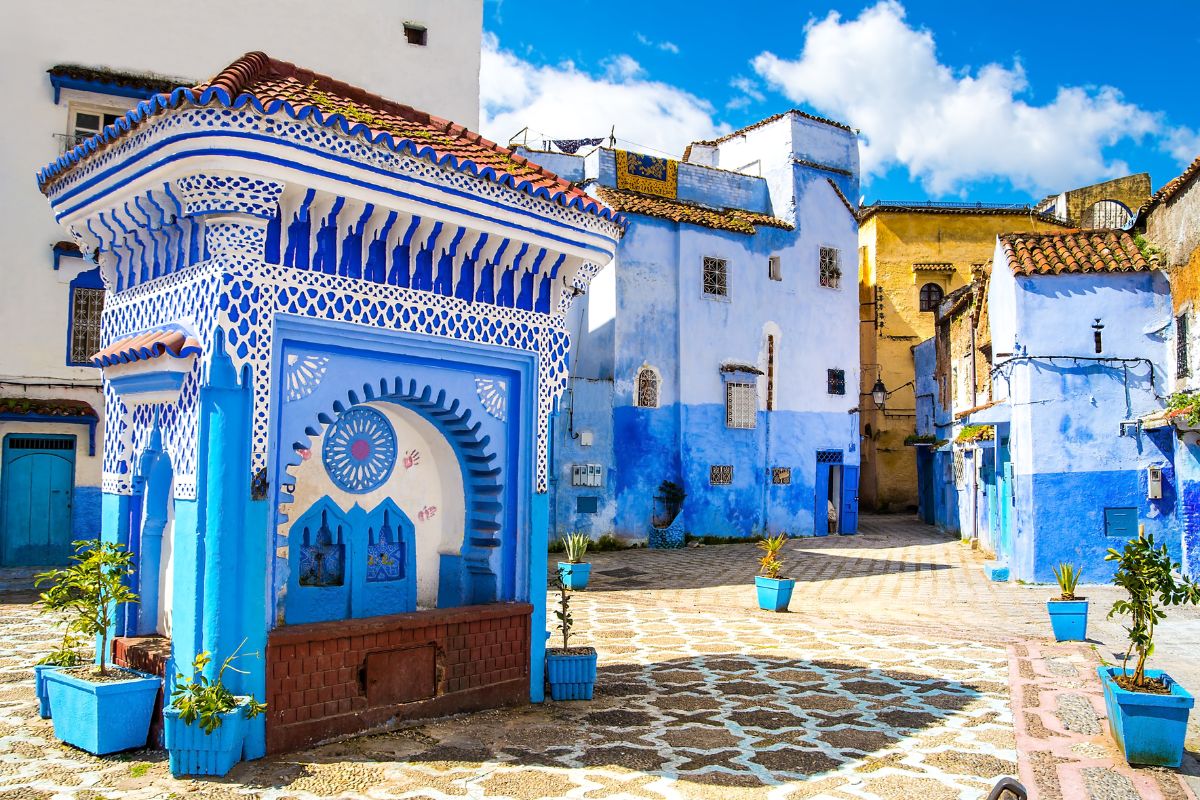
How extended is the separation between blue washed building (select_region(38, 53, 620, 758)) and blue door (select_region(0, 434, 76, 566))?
10.6 m

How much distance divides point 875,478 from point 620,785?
29.2 metres

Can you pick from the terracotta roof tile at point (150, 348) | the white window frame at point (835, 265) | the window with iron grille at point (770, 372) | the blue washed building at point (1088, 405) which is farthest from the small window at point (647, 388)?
the terracotta roof tile at point (150, 348)

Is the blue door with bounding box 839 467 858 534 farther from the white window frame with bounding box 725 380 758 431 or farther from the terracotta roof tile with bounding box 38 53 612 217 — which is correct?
the terracotta roof tile with bounding box 38 53 612 217

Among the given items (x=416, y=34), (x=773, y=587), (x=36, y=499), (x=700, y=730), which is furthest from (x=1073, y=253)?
(x=36, y=499)

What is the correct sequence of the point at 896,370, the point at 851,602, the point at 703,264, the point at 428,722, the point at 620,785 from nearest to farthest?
the point at 620,785
the point at 428,722
the point at 851,602
the point at 703,264
the point at 896,370

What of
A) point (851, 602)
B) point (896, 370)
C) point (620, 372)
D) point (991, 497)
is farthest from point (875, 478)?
point (851, 602)

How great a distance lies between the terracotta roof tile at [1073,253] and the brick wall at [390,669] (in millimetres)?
13584

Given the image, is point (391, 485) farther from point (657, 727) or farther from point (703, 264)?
point (703, 264)

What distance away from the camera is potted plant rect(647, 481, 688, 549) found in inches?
904

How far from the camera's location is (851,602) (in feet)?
49.9

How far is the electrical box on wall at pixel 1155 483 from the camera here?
16344 millimetres

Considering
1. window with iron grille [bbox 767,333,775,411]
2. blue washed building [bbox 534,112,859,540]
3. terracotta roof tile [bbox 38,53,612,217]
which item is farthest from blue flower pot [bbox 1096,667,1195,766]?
window with iron grille [bbox 767,333,775,411]

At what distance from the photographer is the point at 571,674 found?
8.48 metres

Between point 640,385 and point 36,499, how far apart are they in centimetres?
1312
